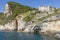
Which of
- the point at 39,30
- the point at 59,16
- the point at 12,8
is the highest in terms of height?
the point at 12,8

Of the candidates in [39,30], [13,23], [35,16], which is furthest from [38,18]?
[13,23]

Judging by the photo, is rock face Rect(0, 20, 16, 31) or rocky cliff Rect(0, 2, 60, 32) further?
rock face Rect(0, 20, 16, 31)

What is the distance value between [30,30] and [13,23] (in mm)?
38327

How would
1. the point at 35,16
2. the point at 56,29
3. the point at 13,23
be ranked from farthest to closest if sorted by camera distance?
the point at 13,23, the point at 35,16, the point at 56,29

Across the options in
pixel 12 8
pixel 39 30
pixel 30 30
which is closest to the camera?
Result: pixel 39 30

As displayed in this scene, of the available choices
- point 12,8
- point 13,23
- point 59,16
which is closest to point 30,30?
point 59,16

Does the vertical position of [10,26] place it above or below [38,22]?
below

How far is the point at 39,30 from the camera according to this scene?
111375mm

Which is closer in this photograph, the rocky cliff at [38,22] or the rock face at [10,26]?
the rocky cliff at [38,22]

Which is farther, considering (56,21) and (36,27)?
(36,27)

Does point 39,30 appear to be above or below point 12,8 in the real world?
below

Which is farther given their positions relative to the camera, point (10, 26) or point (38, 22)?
point (10, 26)

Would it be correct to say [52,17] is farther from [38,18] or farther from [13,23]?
[13,23]

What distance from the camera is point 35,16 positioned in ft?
425
